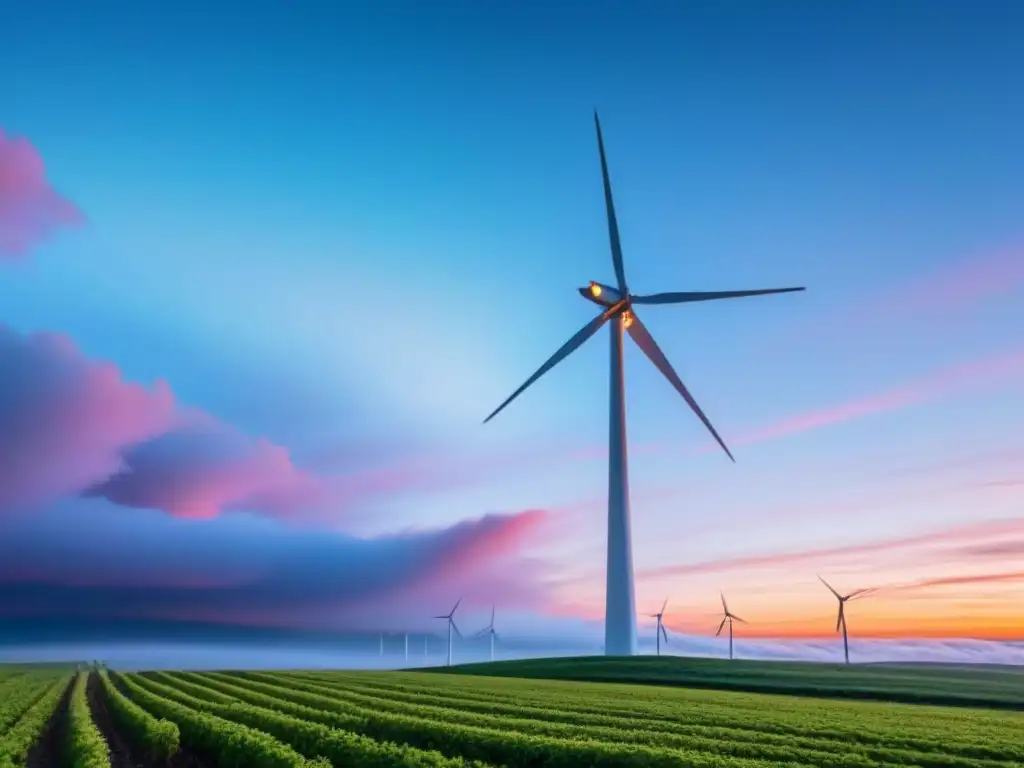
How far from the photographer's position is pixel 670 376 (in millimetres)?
85688

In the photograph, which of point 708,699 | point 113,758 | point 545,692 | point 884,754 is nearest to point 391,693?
point 545,692

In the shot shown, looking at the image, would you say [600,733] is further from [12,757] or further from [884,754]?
[12,757]

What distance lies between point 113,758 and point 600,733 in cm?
1868

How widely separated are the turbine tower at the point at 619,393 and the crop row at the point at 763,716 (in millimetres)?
20788

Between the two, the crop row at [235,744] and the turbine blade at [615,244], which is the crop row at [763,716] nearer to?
the crop row at [235,744]

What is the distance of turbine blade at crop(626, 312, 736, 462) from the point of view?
82750 mm

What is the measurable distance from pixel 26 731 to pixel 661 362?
67.4m

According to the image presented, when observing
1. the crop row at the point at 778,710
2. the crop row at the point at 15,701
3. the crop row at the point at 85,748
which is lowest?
the crop row at the point at 15,701

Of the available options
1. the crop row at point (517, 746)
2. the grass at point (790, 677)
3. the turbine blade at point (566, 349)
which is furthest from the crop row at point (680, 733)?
the turbine blade at point (566, 349)

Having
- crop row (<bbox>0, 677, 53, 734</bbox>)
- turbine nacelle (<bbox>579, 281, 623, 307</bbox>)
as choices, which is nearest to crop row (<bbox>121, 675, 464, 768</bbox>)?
crop row (<bbox>0, 677, 53, 734</bbox>)

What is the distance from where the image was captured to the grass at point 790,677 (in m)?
62.8

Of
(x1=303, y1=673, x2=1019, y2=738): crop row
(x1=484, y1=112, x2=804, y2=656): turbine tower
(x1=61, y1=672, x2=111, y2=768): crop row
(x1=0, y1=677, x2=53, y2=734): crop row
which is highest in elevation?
(x1=484, y1=112, x2=804, y2=656): turbine tower

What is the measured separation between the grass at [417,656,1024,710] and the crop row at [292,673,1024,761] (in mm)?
9842

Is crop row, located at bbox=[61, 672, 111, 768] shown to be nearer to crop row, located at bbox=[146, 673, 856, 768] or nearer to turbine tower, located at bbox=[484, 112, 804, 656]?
crop row, located at bbox=[146, 673, 856, 768]
